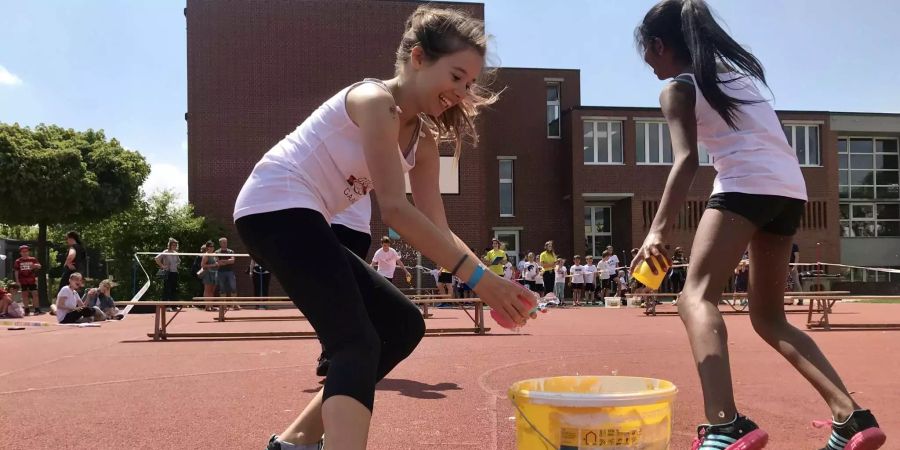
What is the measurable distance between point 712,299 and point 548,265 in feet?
70.1

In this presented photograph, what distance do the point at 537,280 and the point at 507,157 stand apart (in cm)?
1242

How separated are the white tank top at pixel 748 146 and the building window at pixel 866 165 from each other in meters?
40.5

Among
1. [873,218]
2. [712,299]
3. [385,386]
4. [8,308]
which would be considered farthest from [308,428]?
[873,218]

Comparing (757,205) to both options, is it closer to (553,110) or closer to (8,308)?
(8,308)

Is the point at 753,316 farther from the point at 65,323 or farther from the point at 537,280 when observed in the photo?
the point at 537,280

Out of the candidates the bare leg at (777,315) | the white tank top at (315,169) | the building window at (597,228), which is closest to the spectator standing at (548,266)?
the building window at (597,228)

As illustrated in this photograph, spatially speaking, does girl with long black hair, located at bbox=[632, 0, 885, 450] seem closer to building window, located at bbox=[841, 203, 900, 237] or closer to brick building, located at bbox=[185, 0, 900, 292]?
brick building, located at bbox=[185, 0, 900, 292]

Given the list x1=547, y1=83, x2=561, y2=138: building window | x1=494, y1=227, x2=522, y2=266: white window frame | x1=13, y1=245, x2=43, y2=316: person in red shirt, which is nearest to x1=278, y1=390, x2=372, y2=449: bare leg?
x1=13, y1=245, x2=43, y2=316: person in red shirt

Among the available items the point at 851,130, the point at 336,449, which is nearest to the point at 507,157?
the point at 851,130

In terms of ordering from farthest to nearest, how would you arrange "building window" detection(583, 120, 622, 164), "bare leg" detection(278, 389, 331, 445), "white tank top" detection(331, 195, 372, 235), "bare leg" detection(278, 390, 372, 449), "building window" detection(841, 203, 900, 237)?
"building window" detection(841, 203, 900, 237) → "building window" detection(583, 120, 622, 164) → "white tank top" detection(331, 195, 372, 235) → "bare leg" detection(278, 389, 331, 445) → "bare leg" detection(278, 390, 372, 449)

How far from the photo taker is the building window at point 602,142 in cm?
3431

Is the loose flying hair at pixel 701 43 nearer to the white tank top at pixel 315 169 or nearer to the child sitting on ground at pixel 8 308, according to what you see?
the white tank top at pixel 315 169

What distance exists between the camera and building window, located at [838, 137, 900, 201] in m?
39.1

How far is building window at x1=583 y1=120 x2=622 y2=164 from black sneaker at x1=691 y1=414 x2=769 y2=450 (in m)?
32.2
